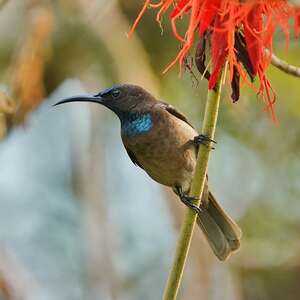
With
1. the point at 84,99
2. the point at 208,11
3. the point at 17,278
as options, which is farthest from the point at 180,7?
the point at 17,278

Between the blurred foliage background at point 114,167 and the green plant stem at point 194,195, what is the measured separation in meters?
1.02

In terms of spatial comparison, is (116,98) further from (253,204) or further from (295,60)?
(253,204)

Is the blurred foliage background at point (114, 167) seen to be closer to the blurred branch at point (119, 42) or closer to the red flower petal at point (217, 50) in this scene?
the blurred branch at point (119, 42)

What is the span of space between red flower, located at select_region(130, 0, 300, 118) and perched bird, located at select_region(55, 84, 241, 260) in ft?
5.79

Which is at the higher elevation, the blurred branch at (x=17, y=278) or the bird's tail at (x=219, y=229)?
the bird's tail at (x=219, y=229)

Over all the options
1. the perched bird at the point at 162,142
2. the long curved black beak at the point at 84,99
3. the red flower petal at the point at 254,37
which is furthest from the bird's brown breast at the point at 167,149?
the red flower petal at the point at 254,37

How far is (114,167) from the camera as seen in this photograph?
6832 mm

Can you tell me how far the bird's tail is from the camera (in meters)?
3.88

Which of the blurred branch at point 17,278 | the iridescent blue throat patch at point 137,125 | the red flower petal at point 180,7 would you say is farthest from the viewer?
the blurred branch at point 17,278

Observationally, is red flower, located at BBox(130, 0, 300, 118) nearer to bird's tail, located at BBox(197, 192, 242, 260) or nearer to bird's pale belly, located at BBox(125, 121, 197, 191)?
bird's tail, located at BBox(197, 192, 242, 260)

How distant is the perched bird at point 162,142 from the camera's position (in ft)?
13.5

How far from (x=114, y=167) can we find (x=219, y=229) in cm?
285

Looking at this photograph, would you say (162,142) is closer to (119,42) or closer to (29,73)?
(29,73)

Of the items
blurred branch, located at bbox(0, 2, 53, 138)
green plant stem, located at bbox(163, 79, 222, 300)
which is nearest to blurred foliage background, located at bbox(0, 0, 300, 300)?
blurred branch, located at bbox(0, 2, 53, 138)
